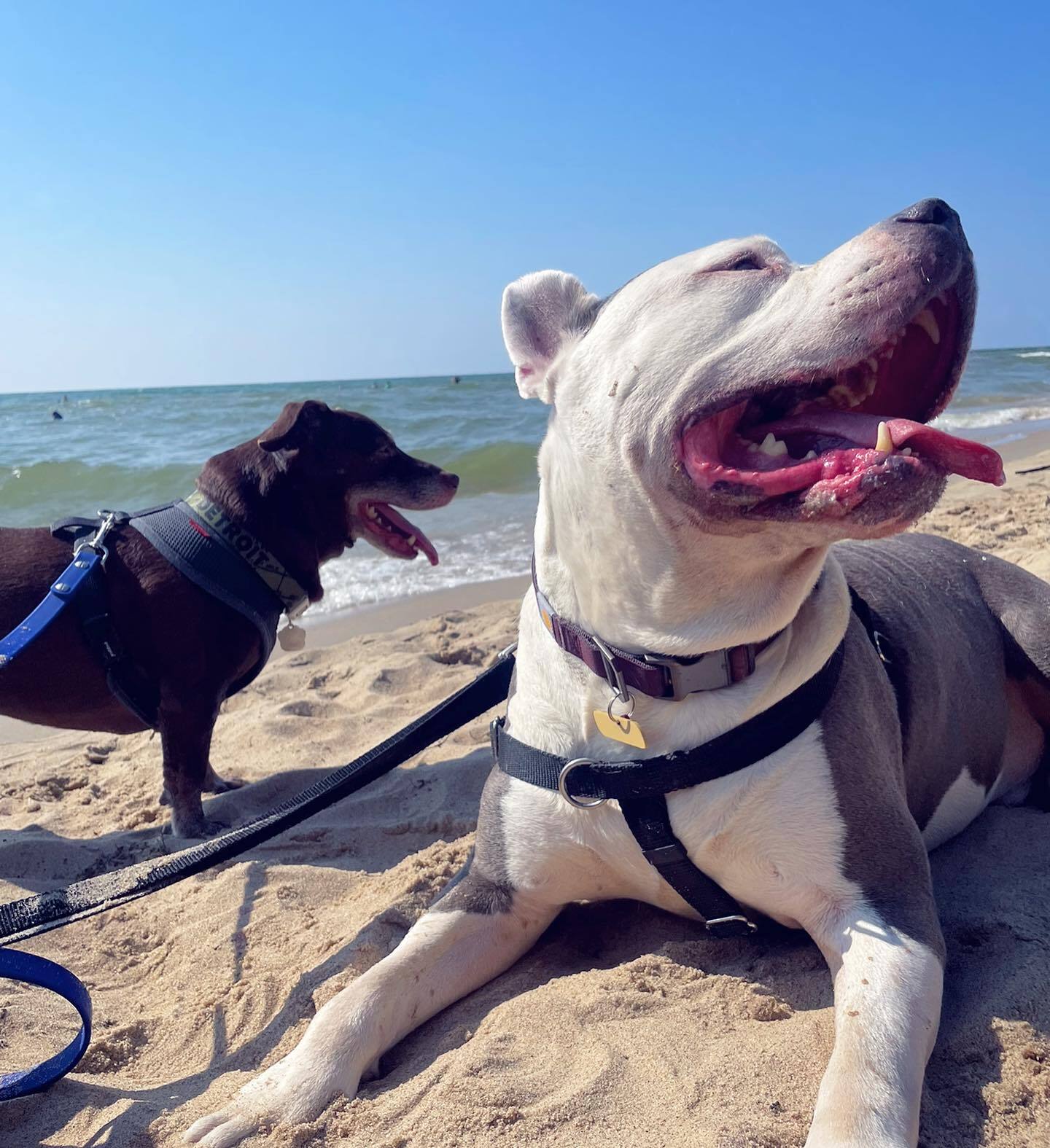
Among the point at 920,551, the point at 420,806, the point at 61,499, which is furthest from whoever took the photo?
the point at 61,499

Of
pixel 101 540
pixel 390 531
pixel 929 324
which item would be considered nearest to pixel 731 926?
pixel 929 324

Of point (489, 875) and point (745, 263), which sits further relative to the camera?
point (489, 875)

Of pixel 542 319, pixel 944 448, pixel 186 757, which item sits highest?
pixel 542 319

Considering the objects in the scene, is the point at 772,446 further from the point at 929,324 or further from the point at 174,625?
the point at 174,625

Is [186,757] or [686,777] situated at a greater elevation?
[686,777]

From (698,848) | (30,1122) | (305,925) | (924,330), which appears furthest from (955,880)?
(30,1122)

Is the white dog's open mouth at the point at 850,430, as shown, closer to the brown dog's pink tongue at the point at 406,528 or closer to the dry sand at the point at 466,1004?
the dry sand at the point at 466,1004

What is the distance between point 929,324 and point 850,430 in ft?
1.11

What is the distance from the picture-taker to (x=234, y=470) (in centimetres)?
432

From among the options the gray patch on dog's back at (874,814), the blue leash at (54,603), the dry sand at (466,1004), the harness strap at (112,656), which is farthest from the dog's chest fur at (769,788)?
the harness strap at (112,656)

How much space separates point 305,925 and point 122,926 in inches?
23.6

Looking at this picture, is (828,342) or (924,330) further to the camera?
(924,330)

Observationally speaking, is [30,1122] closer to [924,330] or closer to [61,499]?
[924,330]

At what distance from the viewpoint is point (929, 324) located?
84.7 inches
